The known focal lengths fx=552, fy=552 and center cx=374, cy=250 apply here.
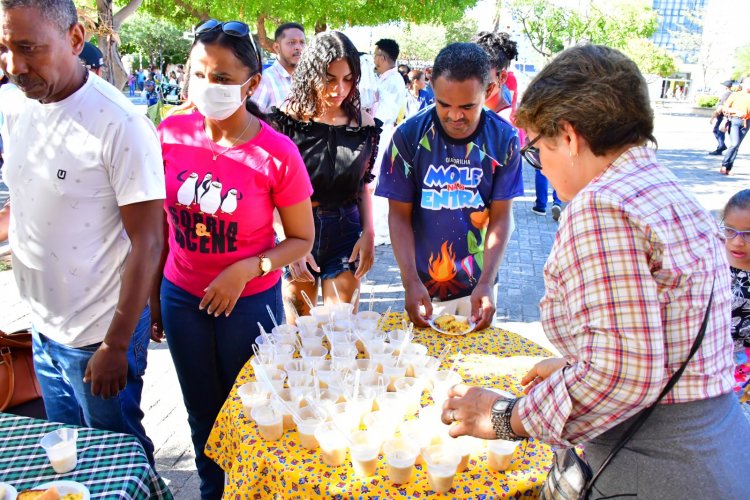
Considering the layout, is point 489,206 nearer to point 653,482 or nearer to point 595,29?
point 653,482

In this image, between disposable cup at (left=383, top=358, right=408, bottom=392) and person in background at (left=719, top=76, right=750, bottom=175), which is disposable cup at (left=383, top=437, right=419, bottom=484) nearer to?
disposable cup at (left=383, top=358, right=408, bottom=392)

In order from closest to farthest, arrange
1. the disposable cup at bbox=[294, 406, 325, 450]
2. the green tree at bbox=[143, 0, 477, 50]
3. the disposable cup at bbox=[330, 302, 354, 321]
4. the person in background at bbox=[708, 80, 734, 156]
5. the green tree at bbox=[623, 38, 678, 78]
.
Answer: the disposable cup at bbox=[294, 406, 325, 450] → the disposable cup at bbox=[330, 302, 354, 321] → the green tree at bbox=[143, 0, 477, 50] → the person in background at bbox=[708, 80, 734, 156] → the green tree at bbox=[623, 38, 678, 78]

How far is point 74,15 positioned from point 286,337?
4.66 feet

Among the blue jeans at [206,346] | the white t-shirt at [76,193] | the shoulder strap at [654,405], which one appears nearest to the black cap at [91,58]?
the white t-shirt at [76,193]

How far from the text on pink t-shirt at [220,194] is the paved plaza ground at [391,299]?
1.37 meters

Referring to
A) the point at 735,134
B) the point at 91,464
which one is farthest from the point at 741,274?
the point at 735,134

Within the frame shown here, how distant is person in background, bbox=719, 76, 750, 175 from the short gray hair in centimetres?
1337

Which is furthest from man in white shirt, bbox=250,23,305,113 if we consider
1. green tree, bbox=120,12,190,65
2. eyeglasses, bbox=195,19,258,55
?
green tree, bbox=120,12,190,65

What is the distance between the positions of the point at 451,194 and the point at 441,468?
1.55 meters

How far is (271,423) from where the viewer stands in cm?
174

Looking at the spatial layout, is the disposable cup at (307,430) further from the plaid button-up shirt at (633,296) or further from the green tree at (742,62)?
the green tree at (742,62)

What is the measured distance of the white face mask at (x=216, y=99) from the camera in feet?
7.33

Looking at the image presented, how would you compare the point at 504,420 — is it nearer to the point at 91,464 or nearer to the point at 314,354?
the point at 314,354

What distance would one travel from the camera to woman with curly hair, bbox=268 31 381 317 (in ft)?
10.4
